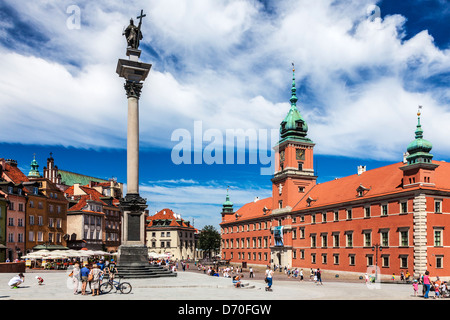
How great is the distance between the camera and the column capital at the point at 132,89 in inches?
1416

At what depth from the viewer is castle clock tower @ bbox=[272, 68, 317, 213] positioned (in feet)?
284

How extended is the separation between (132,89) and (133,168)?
20.6 feet

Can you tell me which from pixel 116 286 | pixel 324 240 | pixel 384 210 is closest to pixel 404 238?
pixel 384 210

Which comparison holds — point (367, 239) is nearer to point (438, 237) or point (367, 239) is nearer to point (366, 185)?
point (366, 185)

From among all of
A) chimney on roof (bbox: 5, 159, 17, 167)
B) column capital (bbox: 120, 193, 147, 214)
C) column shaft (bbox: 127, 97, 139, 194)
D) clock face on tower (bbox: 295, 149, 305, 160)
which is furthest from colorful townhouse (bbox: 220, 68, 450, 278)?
chimney on roof (bbox: 5, 159, 17, 167)

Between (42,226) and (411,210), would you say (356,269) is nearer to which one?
(411,210)

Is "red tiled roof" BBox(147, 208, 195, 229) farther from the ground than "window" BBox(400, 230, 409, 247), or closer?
farther from the ground

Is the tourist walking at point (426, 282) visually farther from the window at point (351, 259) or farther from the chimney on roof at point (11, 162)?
the chimney on roof at point (11, 162)

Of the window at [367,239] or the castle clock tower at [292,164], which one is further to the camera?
the castle clock tower at [292,164]

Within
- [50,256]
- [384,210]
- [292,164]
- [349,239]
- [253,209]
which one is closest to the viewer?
[50,256]

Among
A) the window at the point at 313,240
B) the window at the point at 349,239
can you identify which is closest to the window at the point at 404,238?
the window at the point at 349,239

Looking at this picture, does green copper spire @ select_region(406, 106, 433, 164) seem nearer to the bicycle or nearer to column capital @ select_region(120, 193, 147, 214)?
column capital @ select_region(120, 193, 147, 214)

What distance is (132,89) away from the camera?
36.0m

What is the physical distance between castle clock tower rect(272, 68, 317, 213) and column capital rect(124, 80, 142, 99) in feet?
178
